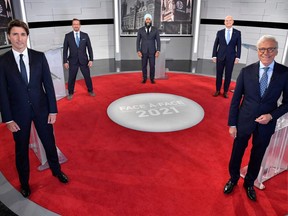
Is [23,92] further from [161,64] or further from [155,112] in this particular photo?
[161,64]

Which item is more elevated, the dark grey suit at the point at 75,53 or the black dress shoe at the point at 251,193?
the dark grey suit at the point at 75,53

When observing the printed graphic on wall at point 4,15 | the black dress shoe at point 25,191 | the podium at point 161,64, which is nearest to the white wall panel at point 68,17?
the printed graphic on wall at point 4,15

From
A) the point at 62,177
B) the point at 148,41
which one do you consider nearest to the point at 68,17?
the point at 148,41

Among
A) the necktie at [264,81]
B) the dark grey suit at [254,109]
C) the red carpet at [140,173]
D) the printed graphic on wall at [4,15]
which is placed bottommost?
the red carpet at [140,173]

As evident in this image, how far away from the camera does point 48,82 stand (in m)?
2.54

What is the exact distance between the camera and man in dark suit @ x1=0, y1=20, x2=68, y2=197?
231cm

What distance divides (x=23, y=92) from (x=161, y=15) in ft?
23.6

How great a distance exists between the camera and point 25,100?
2.41 meters

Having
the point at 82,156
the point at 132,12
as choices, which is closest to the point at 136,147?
the point at 82,156

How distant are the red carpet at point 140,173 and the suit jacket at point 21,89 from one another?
952mm

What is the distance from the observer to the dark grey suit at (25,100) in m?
2.33

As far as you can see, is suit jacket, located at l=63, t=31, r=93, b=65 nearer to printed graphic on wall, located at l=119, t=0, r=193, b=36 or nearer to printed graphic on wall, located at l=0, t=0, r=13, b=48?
printed graphic on wall, located at l=0, t=0, r=13, b=48

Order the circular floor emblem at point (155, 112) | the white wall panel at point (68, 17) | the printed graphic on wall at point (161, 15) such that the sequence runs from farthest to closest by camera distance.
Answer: the printed graphic on wall at point (161, 15)
the white wall panel at point (68, 17)
the circular floor emblem at point (155, 112)

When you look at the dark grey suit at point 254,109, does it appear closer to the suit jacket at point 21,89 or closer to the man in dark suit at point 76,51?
the suit jacket at point 21,89
